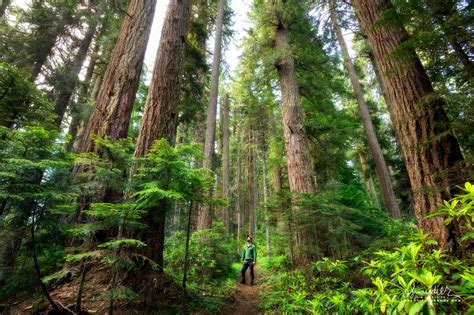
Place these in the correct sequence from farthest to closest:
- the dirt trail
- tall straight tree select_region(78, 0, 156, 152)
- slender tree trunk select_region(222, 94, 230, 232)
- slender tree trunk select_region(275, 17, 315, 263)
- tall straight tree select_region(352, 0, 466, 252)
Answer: slender tree trunk select_region(222, 94, 230, 232) < slender tree trunk select_region(275, 17, 315, 263) < the dirt trail < tall straight tree select_region(78, 0, 156, 152) < tall straight tree select_region(352, 0, 466, 252)

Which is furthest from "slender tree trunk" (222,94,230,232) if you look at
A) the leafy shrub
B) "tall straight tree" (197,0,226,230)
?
the leafy shrub

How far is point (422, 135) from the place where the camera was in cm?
324

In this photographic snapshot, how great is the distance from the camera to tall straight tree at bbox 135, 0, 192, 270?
4.36 m

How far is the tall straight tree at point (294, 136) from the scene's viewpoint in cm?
667

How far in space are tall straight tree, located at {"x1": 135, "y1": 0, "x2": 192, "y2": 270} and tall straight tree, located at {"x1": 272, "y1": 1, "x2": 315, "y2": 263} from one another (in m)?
3.55

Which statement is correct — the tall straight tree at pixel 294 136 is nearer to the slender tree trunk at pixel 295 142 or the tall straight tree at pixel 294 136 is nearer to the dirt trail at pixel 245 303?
the slender tree trunk at pixel 295 142

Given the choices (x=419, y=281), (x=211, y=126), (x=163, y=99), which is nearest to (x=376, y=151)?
(x=211, y=126)

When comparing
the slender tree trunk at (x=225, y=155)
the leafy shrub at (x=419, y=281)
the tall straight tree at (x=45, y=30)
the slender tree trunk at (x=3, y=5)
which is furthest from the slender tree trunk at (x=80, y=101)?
the leafy shrub at (x=419, y=281)

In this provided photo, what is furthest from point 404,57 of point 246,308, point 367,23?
point 246,308

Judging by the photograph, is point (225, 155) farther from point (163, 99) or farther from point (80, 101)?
point (163, 99)

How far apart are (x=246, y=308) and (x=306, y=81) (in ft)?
29.2

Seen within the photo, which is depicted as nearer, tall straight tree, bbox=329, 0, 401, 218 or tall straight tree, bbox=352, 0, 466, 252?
tall straight tree, bbox=352, 0, 466, 252

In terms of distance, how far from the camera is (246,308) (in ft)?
18.8

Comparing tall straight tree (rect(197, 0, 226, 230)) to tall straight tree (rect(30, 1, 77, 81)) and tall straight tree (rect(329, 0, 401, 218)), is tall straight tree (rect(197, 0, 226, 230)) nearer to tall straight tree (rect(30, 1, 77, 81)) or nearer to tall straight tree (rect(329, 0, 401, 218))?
tall straight tree (rect(329, 0, 401, 218))
